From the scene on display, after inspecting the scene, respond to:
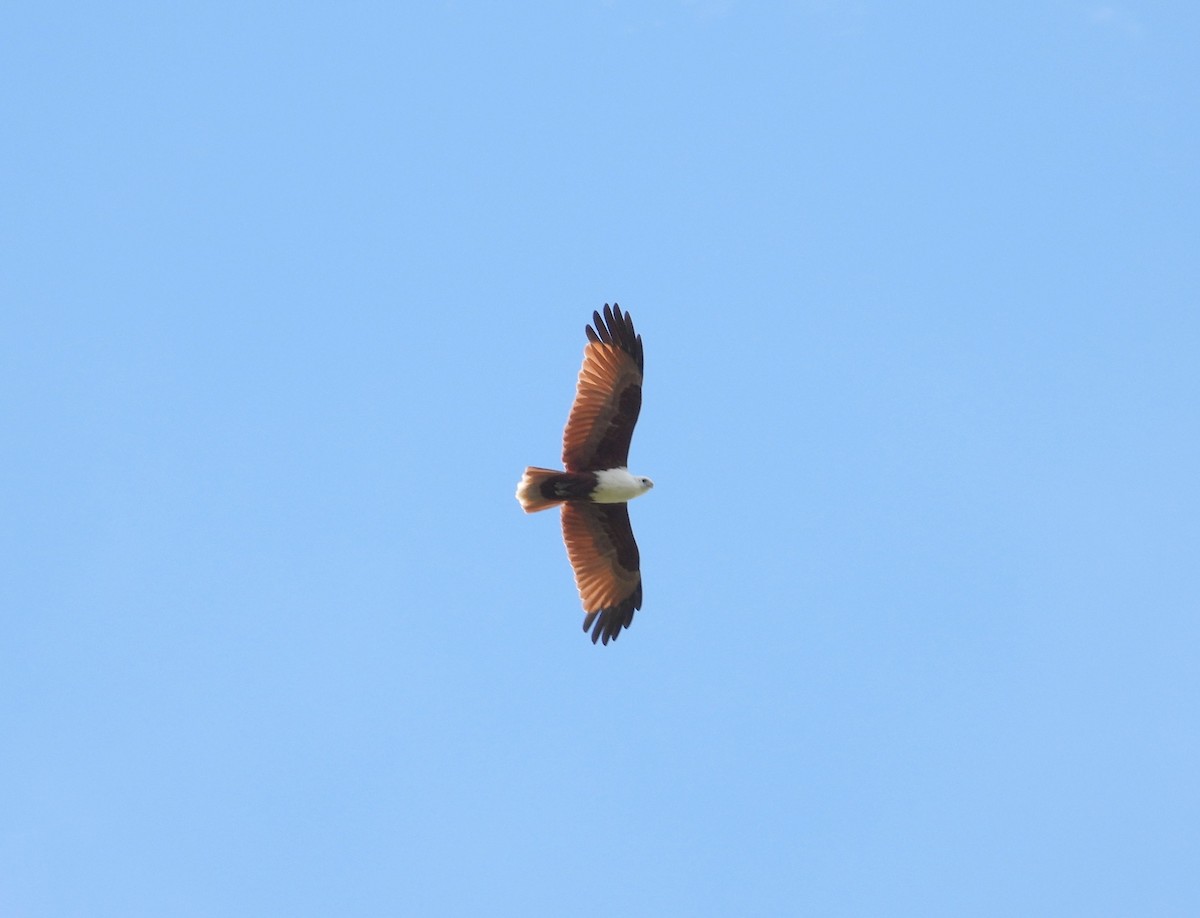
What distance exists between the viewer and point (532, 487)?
22891 millimetres

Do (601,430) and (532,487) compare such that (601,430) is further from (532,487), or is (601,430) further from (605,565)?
(605,565)

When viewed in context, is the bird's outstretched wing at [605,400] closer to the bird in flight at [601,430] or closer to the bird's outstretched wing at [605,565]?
the bird in flight at [601,430]

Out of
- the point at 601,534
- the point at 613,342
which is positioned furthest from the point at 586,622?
the point at 613,342

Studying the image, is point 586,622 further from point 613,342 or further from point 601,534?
point 613,342

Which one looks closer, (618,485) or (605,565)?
(618,485)

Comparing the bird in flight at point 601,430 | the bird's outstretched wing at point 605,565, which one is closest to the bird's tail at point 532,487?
the bird in flight at point 601,430

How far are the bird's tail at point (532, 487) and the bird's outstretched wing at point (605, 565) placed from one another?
1.03m

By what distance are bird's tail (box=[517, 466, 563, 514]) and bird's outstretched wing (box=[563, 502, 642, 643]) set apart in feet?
3.38

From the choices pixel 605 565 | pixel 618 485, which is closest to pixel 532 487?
pixel 618 485

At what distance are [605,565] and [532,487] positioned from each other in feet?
6.70

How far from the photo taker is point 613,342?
2323 centimetres

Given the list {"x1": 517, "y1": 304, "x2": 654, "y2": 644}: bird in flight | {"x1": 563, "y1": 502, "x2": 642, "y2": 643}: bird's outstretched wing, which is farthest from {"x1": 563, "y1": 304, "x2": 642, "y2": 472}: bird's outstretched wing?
{"x1": 563, "y1": 502, "x2": 642, "y2": 643}: bird's outstretched wing

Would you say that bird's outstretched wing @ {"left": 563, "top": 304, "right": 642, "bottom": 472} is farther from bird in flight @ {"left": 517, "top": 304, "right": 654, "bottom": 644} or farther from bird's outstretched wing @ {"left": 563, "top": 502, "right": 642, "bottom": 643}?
bird's outstretched wing @ {"left": 563, "top": 502, "right": 642, "bottom": 643}

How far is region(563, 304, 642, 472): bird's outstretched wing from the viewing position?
2317 cm
